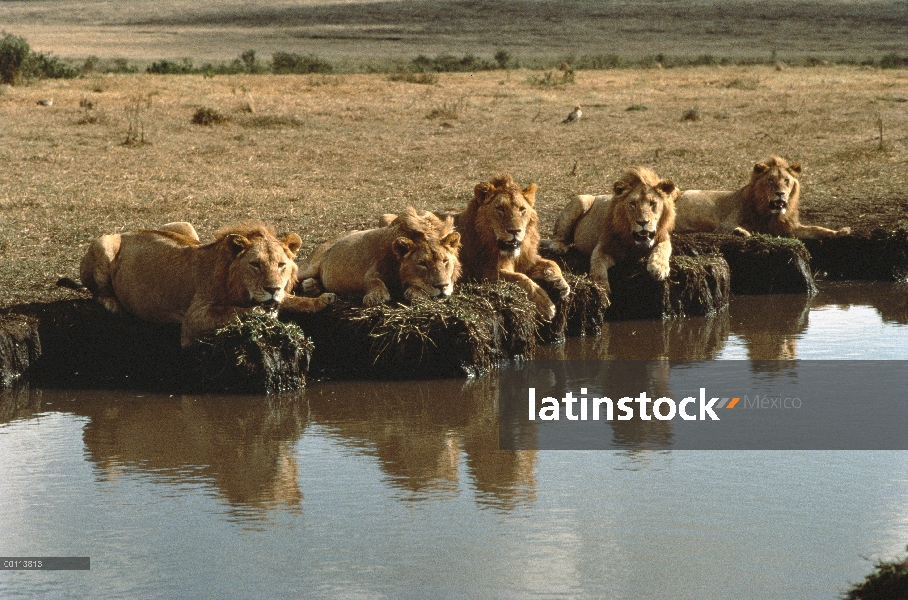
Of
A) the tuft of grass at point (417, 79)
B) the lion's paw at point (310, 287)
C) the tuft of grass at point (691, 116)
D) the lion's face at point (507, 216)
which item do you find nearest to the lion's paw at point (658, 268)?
the lion's face at point (507, 216)

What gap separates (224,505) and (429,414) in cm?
192

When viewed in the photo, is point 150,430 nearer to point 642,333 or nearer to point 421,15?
point 642,333

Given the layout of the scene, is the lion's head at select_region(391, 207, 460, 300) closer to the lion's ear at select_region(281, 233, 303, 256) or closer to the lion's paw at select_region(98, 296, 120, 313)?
the lion's ear at select_region(281, 233, 303, 256)

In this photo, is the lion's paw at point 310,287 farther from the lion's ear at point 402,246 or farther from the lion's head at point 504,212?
the lion's head at point 504,212

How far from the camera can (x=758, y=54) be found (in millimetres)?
67438

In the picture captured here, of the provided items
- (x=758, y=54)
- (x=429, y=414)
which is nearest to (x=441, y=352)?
(x=429, y=414)

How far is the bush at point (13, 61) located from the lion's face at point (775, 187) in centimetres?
2017

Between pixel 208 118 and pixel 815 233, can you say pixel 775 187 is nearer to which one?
pixel 815 233

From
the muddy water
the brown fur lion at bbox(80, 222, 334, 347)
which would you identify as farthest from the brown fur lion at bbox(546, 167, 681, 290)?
the brown fur lion at bbox(80, 222, 334, 347)

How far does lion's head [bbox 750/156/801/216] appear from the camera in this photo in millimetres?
12016

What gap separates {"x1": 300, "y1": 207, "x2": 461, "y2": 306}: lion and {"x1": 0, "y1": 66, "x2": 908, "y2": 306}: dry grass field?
6.89 ft

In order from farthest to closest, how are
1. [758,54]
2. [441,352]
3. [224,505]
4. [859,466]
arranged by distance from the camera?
[758,54]
[441,352]
[859,466]
[224,505]

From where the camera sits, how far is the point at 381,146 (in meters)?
18.9

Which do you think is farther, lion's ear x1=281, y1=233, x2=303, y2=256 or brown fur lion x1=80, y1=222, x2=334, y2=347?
lion's ear x1=281, y1=233, x2=303, y2=256
